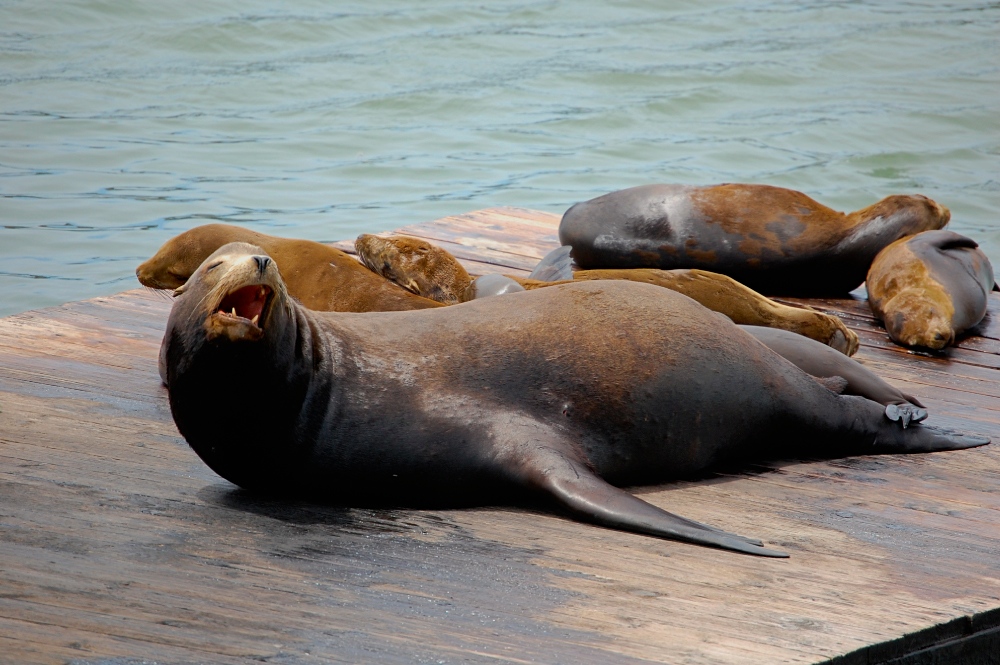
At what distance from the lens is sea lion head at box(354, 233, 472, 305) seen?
5441 millimetres

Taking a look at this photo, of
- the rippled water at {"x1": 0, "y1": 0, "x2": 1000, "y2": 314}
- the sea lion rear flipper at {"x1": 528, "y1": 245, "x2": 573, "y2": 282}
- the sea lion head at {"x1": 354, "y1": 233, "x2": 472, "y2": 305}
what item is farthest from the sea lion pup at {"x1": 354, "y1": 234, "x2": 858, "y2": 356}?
the rippled water at {"x1": 0, "y1": 0, "x2": 1000, "y2": 314}

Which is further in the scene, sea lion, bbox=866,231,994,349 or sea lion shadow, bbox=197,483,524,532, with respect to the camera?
sea lion, bbox=866,231,994,349

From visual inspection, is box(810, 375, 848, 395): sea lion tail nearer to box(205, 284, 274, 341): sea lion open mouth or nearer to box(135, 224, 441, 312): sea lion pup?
box(135, 224, 441, 312): sea lion pup

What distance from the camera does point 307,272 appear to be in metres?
5.06

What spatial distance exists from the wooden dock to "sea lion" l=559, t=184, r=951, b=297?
2479 mm

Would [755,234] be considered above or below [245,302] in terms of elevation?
below

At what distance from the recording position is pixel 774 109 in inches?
682

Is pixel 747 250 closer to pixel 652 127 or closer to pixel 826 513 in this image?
pixel 826 513

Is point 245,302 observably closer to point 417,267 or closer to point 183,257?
point 183,257

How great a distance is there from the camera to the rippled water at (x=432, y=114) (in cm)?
1188

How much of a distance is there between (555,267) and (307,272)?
187cm

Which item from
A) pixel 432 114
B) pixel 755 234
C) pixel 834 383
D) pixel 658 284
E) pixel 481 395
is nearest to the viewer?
pixel 481 395

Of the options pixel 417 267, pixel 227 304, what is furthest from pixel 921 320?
pixel 227 304

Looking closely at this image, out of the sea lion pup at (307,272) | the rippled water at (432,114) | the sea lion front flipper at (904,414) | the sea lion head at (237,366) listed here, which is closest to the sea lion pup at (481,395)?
the sea lion head at (237,366)
